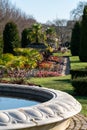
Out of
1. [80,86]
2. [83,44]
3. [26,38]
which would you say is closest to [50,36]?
[26,38]

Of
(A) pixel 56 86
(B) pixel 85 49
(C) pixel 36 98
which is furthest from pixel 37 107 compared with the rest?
(B) pixel 85 49

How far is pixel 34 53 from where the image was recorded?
81.4 feet

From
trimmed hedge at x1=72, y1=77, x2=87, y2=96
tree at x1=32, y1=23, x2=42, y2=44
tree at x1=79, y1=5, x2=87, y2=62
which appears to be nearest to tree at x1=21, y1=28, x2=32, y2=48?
tree at x1=32, y1=23, x2=42, y2=44

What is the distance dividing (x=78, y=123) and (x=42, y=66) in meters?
15.8

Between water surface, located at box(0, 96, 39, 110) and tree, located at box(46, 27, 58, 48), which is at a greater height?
water surface, located at box(0, 96, 39, 110)

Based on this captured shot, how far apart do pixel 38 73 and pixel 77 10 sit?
5971cm

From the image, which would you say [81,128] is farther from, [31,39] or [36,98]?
[31,39]

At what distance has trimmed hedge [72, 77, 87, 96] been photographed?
1181 centimetres

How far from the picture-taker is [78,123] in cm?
714

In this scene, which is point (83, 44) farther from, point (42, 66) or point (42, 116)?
point (42, 116)

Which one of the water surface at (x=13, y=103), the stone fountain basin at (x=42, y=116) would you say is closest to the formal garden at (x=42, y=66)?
the water surface at (x=13, y=103)

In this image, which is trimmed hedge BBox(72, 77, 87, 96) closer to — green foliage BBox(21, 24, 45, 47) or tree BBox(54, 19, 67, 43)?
green foliage BBox(21, 24, 45, 47)

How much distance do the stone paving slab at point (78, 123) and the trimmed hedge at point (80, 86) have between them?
3.93 metres

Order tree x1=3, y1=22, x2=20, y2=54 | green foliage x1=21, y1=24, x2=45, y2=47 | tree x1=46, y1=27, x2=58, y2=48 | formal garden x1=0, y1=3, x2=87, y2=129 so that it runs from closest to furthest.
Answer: formal garden x1=0, y1=3, x2=87, y2=129
tree x1=3, y1=22, x2=20, y2=54
green foliage x1=21, y1=24, x2=45, y2=47
tree x1=46, y1=27, x2=58, y2=48
